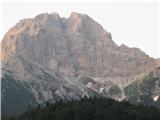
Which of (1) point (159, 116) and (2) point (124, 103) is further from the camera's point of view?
(2) point (124, 103)

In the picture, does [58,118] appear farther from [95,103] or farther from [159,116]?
[159,116]

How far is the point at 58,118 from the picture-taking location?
106 metres

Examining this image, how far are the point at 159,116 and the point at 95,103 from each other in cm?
1547

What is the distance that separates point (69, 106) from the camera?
115m

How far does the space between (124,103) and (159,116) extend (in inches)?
514

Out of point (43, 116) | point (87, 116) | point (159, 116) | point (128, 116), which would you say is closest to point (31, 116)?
point (43, 116)

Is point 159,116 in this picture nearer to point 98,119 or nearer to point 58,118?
point 98,119

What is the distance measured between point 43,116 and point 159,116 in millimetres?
25213

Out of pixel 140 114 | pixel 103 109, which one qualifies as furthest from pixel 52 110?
pixel 140 114

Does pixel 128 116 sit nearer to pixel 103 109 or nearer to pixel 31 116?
pixel 103 109

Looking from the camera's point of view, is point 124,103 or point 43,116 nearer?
point 43,116

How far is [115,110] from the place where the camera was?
112312mm

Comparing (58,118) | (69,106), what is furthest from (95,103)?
(58,118)

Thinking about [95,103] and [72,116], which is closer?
[72,116]
